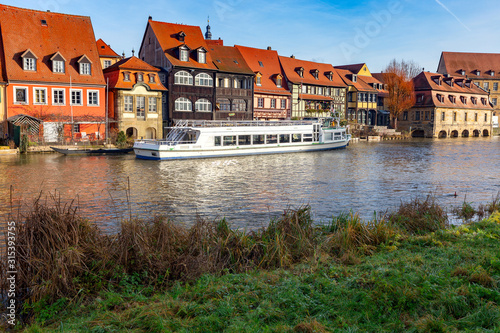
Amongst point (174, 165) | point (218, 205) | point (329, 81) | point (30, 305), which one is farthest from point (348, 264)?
point (329, 81)

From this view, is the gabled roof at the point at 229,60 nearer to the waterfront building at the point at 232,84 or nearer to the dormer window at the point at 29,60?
the waterfront building at the point at 232,84

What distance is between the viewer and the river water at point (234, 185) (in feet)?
49.6

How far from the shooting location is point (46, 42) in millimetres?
39688

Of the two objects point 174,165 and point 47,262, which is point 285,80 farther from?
point 47,262

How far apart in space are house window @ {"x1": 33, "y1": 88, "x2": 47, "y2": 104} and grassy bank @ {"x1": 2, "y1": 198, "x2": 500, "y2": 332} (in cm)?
3377

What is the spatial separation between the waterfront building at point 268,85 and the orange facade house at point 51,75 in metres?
20.7

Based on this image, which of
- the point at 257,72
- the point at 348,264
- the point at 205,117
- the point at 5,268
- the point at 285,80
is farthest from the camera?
the point at 285,80

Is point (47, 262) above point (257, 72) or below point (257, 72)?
below

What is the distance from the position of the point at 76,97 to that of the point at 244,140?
15567mm

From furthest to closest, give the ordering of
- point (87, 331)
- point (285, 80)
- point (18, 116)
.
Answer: point (285, 80) → point (18, 116) → point (87, 331)

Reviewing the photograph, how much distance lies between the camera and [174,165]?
1188 inches

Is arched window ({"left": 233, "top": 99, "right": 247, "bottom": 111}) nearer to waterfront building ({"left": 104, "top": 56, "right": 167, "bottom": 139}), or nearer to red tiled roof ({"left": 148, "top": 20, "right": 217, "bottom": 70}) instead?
red tiled roof ({"left": 148, "top": 20, "right": 217, "bottom": 70})

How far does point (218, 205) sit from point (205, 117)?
3358 centimetres

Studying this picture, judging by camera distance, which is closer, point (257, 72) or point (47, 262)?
point (47, 262)
